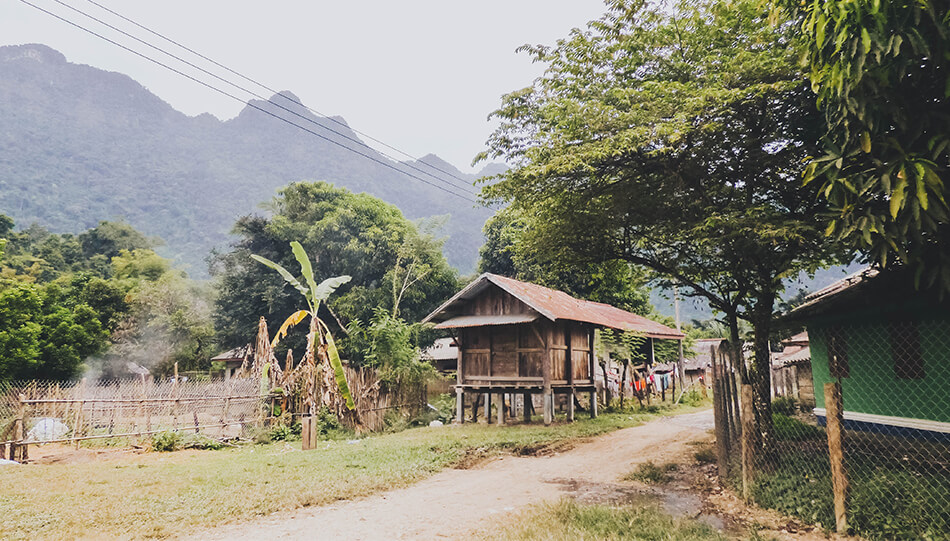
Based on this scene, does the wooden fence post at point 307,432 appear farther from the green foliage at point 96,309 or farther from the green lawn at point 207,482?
the green foliage at point 96,309

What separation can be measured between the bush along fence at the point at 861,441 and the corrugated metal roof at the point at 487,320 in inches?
290

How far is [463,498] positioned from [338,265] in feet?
83.1

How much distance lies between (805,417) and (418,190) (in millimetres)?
118220

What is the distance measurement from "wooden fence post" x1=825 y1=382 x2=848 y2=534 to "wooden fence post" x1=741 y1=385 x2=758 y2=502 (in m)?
1.45

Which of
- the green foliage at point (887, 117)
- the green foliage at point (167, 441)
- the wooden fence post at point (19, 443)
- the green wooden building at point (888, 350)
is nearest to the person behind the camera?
the green foliage at point (887, 117)

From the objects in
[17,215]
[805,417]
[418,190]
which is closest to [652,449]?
[805,417]

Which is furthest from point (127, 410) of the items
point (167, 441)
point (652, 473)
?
point (652, 473)

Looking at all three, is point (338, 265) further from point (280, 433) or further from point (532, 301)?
point (532, 301)

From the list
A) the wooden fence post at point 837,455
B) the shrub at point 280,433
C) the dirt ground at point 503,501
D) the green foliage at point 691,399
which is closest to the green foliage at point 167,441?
the shrub at point 280,433

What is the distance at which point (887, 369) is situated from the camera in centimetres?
1081

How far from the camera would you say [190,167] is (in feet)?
398

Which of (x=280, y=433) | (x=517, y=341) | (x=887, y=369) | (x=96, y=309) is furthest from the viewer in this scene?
(x=96, y=309)

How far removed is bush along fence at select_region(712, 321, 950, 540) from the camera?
589 centimetres

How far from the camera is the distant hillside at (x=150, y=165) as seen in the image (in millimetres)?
92000
